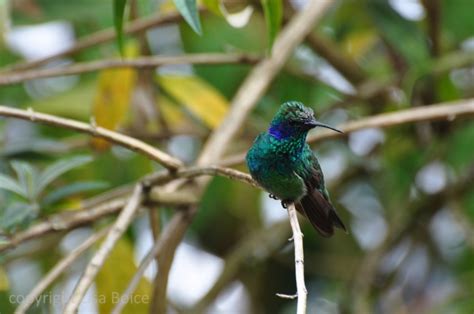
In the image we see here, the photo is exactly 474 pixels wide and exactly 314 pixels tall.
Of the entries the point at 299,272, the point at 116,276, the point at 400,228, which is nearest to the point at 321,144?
the point at 400,228

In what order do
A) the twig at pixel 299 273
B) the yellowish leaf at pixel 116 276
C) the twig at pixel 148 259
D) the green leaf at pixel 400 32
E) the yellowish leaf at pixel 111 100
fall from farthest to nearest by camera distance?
the green leaf at pixel 400 32 < the yellowish leaf at pixel 111 100 < the yellowish leaf at pixel 116 276 < the twig at pixel 148 259 < the twig at pixel 299 273

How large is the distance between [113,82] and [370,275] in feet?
3.60

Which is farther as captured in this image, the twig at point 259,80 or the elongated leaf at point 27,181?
the twig at point 259,80

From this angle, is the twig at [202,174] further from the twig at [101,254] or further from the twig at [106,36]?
the twig at [106,36]

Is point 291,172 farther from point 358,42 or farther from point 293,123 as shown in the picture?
point 358,42

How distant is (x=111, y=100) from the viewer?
2.73m

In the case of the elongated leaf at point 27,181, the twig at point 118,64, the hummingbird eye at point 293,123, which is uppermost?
the twig at point 118,64

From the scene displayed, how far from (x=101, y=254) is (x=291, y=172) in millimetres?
531

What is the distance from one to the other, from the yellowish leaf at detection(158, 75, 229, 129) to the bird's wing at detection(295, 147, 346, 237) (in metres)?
0.79

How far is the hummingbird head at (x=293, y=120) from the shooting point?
1.98 meters

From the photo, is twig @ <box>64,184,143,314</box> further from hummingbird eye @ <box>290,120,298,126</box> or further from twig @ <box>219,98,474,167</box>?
twig @ <box>219,98,474,167</box>

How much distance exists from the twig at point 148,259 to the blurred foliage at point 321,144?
0.57 meters

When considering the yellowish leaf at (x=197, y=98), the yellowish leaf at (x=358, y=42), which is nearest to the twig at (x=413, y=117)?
the yellowish leaf at (x=197, y=98)

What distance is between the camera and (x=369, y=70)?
11.6 ft
